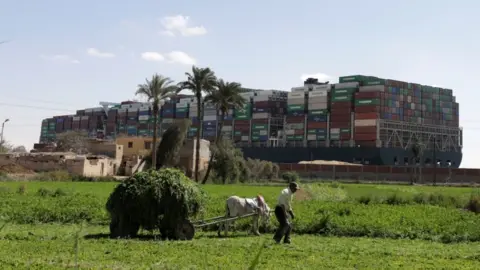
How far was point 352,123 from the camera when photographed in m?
136

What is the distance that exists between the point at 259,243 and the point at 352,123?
125 metres

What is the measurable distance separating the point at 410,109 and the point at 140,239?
Result: 13665 centimetres

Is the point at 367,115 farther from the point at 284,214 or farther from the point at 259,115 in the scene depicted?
the point at 284,214

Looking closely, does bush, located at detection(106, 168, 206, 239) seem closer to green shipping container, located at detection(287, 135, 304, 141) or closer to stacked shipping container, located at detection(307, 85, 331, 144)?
stacked shipping container, located at detection(307, 85, 331, 144)

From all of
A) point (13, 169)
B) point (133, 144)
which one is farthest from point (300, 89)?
point (13, 169)

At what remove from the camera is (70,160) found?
68.4m

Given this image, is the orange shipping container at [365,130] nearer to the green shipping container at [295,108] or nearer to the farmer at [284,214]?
the green shipping container at [295,108]

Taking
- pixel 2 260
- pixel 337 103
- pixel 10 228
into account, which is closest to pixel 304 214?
pixel 10 228

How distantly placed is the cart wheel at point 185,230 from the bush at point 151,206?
0.27 ft

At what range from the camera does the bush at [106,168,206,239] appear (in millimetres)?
14688

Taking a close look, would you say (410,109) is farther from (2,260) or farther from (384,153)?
(2,260)

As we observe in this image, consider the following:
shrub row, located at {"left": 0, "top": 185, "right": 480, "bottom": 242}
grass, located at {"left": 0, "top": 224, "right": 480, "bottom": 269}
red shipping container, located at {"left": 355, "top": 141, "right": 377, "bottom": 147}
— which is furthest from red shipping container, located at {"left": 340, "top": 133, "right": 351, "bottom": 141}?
grass, located at {"left": 0, "top": 224, "right": 480, "bottom": 269}

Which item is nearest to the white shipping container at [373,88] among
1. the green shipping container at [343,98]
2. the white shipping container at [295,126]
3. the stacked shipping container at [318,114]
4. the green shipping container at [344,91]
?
the green shipping container at [344,91]

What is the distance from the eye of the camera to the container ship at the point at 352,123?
13162cm
